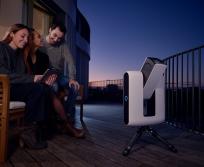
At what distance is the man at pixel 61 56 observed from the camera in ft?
8.52

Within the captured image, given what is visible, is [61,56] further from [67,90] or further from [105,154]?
[105,154]

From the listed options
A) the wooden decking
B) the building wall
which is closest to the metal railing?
the wooden decking

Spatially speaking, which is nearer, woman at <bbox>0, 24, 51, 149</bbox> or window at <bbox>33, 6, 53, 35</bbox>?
woman at <bbox>0, 24, 51, 149</bbox>

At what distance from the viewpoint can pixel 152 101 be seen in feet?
6.73

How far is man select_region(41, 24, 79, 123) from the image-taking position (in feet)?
8.52

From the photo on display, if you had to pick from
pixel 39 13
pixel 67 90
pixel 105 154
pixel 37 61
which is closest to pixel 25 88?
pixel 37 61

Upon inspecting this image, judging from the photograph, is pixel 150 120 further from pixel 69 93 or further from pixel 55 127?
pixel 55 127

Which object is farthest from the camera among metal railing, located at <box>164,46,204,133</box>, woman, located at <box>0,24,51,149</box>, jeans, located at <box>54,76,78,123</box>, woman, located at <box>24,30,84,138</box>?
metal railing, located at <box>164,46,204,133</box>

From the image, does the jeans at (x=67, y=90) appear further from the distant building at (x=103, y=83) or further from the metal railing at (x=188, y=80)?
the distant building at (x=103, y=83)

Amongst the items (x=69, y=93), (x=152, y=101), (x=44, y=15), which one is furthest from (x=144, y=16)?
(x=152, y=101)

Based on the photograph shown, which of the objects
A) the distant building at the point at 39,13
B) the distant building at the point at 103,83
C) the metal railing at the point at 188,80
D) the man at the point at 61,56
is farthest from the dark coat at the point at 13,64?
the distant building at the point at 103,83

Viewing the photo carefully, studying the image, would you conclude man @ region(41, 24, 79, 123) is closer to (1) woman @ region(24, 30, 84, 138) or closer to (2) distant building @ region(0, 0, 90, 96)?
(1) woman @ region(24, 30, 84, 138)

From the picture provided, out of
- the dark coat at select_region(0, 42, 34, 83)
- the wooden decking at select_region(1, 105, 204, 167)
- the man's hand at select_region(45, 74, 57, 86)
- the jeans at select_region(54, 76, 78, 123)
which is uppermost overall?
the dark coat at select_region(0, 42, 34, 83)

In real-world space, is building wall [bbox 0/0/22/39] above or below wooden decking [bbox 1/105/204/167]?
above
